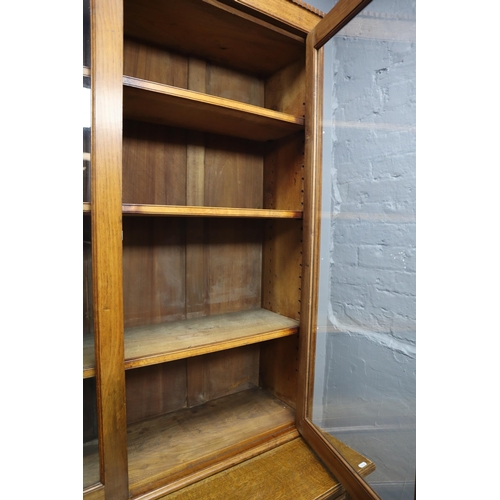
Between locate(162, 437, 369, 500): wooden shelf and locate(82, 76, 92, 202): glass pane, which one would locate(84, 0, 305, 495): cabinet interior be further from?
locate(82, 76, 92, 202): glass pane

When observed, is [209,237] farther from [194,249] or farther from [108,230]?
[108,230]

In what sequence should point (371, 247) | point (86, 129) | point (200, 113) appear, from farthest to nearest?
point (200, 113) → point (371, 247) → point (86, 129)

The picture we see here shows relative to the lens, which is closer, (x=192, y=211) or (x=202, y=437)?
(x=192, y=211)

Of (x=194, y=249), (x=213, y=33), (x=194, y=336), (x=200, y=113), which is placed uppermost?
(x=213, y=33)

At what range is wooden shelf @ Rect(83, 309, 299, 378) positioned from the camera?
876 mm

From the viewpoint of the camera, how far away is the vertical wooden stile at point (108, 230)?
2.45 ft

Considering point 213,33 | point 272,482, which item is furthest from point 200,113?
point 272,482

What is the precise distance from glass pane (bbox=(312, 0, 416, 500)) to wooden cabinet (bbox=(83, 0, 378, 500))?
0.09 m

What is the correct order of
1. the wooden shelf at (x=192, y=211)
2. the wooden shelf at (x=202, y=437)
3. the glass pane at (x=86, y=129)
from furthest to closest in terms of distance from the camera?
the wooden shelf at (x=202, y=437)
the wooden shelf at (x=192, y=211)
the glass pane at (x=86, y=129)

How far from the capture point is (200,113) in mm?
1051

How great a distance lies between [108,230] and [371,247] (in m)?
0.69

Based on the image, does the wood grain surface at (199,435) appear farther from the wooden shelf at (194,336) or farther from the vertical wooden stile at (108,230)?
the wooden shelf at (194,336)

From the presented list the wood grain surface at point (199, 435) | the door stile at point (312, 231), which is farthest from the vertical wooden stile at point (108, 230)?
the door stile at point (312, 231)

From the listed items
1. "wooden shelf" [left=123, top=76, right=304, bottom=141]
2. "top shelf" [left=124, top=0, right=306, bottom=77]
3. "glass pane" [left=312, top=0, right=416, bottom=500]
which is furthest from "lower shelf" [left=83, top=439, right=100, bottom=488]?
"top shelf" [left=124, top=0, right=306, bottom=77]
